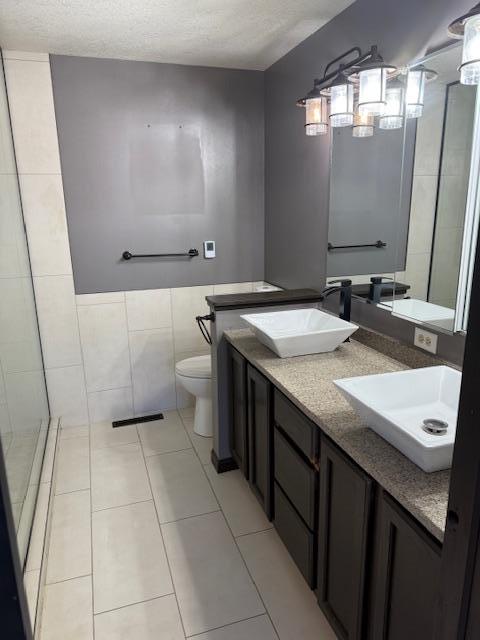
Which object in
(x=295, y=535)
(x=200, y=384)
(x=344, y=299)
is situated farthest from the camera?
(x=200, y=384)

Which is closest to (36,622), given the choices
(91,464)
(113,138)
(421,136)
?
(91,464)

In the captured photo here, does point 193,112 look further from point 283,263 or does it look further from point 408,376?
point 408,376

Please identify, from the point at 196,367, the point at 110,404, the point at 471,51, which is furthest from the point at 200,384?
the point at 471,51

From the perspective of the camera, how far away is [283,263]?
3.02 m

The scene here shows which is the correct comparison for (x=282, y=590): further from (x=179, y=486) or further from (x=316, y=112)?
(x=316, y=112)

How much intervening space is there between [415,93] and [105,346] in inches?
94.0

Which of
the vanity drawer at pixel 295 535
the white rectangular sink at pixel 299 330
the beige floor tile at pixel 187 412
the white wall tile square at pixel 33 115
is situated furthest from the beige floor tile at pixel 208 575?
the white wall tile square at pixel 33 115

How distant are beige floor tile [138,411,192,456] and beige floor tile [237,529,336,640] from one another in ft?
3.14

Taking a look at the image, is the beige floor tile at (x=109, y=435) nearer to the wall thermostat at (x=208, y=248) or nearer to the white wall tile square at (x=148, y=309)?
the white wall tile square at (x=148, y=309)

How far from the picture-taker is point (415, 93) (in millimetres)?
1789

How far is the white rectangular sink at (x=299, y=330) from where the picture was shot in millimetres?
1929

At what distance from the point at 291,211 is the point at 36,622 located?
244 centimetres

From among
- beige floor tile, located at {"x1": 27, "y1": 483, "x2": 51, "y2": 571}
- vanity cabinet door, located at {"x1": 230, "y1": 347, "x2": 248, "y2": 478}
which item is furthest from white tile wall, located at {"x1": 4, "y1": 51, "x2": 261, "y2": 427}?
vanity cabinet door, located at {"x1": 230, "y1": 347, "x2": 248, "y2": 478}

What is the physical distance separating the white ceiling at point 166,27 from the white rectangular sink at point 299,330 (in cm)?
146
